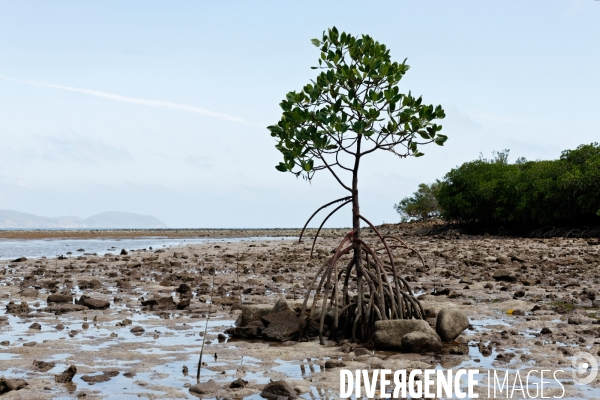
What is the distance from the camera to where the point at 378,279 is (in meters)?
10.3

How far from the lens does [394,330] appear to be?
9.73 m

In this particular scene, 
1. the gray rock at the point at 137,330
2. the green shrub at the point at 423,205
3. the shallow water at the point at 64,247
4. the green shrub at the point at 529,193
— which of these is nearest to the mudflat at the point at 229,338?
the gray rock at the point at 137,330

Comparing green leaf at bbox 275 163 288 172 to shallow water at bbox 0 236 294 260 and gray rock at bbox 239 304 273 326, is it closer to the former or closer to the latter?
gray rock at bbox 239 304 273 326

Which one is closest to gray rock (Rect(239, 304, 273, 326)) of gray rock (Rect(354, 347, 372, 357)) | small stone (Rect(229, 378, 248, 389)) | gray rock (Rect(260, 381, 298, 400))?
gray rock (Rect(354, 347, 372, 357))

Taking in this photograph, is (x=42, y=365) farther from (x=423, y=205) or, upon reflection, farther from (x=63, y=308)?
(x=423, y=205)

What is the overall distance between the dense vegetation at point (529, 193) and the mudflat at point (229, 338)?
949 inches

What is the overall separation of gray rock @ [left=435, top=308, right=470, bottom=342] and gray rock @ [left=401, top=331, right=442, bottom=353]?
1.92 ft

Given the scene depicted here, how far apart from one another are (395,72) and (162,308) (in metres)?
6.94

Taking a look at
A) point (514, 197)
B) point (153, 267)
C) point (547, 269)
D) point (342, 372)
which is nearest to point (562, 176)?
point (514, 197)

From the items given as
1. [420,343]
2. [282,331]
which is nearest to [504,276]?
[420,343]

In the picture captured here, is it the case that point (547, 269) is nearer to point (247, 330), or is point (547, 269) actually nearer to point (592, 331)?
point (592, 331)

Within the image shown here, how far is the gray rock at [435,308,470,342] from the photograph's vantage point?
10.1 meters

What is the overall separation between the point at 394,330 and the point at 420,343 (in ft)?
1.52

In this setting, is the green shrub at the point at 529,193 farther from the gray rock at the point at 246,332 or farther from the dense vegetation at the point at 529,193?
the gray rock at the point at 246,332
